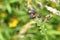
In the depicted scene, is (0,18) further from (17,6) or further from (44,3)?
(44,3)

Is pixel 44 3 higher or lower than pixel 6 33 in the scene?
higher

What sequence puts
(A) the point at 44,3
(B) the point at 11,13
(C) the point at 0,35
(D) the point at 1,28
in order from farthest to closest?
1. (B) the point at 11,13
2. (D) the point at 1,28
3. (C) the point at 0,35
4. (A) the point at 44,3

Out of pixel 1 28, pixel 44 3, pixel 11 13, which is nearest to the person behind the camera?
pixel 44 3

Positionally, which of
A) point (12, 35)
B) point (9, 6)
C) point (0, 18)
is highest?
point (9, 6)

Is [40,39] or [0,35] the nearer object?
[40,39]

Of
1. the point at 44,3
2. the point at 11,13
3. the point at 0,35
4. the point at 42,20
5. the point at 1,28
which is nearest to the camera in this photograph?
the point at 42,20

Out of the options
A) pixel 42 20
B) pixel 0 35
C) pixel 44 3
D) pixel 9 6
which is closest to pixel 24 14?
pixel 9 6

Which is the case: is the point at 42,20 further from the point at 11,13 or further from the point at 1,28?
the point at 11,13

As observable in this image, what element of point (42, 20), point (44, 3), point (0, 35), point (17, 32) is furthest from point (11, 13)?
point (42, 20)

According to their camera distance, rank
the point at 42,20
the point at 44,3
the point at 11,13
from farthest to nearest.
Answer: the point at 11,13 → the point at 44,3 → the point at 42,20
